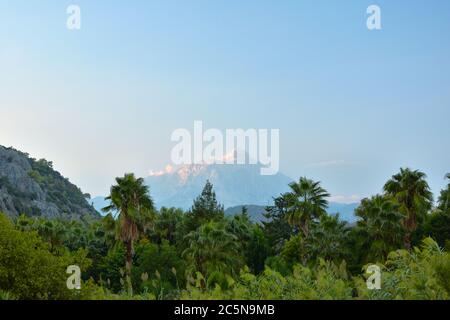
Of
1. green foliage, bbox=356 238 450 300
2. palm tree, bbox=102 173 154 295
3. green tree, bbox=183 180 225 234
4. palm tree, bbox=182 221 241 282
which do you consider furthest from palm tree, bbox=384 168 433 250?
green foliage, bbox=356 238 450 300

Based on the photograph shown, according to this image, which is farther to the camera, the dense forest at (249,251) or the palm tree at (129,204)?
the palm tree at (129,204)

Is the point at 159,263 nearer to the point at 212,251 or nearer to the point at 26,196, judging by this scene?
the point at 212,251

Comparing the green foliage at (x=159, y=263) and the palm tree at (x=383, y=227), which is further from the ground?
the palm tree at (x=383, y=227)

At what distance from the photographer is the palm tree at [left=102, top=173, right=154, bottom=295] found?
49.8 m

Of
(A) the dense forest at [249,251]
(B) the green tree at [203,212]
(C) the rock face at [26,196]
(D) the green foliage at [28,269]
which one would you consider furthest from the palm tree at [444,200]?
(C) the rock face at [26,196]

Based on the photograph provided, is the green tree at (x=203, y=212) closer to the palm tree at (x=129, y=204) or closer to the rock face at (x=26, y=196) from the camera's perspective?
the palm tree at (x=129, y=204)

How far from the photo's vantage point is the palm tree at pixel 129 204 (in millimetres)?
49812

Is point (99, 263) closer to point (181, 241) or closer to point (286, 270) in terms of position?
point (181, 241)

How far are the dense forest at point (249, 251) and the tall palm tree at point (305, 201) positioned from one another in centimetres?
10

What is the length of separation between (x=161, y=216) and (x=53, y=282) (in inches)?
2376

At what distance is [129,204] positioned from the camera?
50125mm

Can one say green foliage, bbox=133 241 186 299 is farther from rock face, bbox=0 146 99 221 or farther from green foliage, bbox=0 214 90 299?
rock face, bbox=0 146 99 221

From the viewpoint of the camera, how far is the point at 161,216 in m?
78.0
